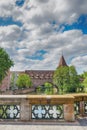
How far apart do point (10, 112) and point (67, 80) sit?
56.3 metres

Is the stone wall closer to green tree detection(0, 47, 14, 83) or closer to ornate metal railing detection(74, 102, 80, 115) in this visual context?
ornate metal railing detection(74, 102, 80, 115)

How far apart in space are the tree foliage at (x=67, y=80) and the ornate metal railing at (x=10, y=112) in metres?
52.4

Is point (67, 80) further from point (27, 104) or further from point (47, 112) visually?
point (27, 104)

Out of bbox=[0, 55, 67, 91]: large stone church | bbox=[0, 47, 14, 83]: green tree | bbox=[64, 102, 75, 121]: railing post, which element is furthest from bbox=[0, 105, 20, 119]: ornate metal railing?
bbox=[0, 55, 67, 91]: large stone church

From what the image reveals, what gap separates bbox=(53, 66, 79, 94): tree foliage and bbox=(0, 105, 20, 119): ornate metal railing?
52.4m

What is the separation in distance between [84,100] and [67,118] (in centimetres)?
142

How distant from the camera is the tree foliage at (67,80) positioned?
6031cm

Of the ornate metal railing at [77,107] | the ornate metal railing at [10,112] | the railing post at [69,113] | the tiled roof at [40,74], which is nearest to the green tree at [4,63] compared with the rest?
the ornate metal railing at [77,107]

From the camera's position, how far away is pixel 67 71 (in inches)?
2579

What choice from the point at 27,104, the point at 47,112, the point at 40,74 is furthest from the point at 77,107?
the point at 40,74

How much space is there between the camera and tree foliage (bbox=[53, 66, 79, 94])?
60.3 metres
